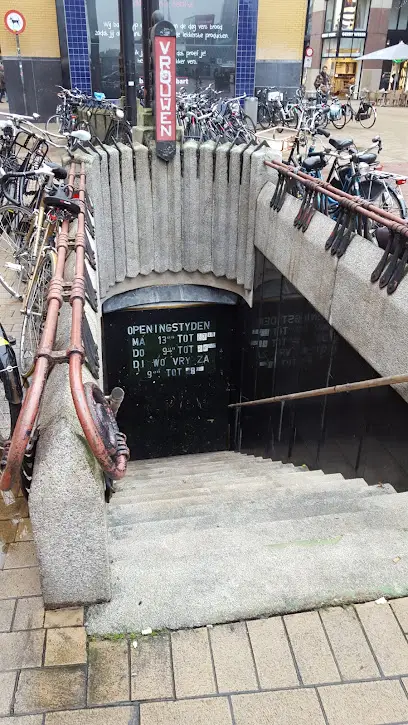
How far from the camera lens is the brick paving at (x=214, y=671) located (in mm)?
1978

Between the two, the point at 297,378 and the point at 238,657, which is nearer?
the point at 238,657

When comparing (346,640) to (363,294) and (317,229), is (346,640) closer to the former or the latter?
(363,294)

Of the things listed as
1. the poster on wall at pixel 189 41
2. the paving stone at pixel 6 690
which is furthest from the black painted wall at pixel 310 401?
the poster on wall at pixel 189 41

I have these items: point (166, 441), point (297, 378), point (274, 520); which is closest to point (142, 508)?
point (274, 520)

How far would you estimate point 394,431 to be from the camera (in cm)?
396

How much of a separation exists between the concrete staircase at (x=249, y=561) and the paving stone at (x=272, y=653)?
6 centimetres

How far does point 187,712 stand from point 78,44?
1796 centimetres

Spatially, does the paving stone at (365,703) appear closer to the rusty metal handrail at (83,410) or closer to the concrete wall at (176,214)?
the rusty metal handrail at (83,410)

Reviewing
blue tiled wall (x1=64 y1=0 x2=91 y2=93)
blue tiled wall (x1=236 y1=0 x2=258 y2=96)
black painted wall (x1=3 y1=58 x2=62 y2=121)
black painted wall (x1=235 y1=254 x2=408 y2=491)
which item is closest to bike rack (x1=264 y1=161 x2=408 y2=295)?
black painted wall (x1=235 y1=254 x2=408 y2=491)

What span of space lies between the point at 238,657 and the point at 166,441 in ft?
24.0

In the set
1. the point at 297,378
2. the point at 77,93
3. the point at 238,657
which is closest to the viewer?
the point at 238,657

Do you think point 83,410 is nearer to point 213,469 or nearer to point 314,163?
point 213,469

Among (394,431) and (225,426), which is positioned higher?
(394,431)

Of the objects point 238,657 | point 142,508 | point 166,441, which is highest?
point 238,657
